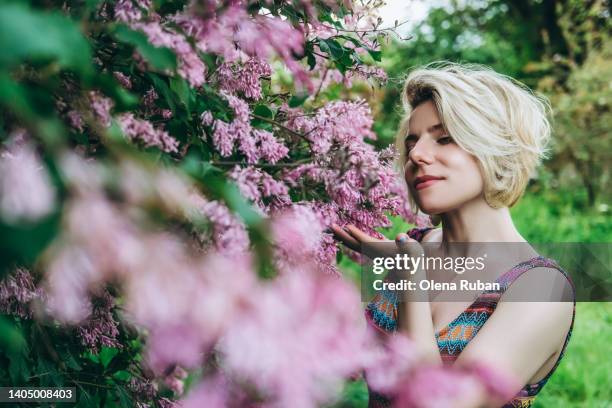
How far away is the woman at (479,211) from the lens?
1566mm

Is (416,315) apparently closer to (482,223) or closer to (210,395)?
(482,223)

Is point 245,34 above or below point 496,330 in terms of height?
above

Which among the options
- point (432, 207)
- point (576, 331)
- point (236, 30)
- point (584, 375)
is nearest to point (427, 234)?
point (432, 207)

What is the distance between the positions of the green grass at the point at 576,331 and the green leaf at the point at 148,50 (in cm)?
63

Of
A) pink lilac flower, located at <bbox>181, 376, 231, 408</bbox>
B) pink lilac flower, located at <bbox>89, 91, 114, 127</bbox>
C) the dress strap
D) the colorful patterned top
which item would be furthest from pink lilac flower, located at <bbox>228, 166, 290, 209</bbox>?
the dress strap

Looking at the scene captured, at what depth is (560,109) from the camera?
8.46 m

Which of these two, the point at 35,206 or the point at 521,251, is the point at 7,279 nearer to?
the point at 35,206

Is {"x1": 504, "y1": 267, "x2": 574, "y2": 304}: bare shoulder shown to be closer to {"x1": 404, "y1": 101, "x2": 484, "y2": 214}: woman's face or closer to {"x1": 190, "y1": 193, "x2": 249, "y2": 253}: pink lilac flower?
{"x1": 404, "y1": 101, "x2": 484, "y2": 214}: woman's face

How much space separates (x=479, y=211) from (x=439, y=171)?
232mm

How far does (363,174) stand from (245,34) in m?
0.41

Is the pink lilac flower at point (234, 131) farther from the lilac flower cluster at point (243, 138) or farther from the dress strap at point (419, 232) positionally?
the dress strap at point (419, 232)

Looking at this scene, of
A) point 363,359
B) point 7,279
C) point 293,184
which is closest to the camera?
point 363,359

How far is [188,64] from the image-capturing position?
3.34ft

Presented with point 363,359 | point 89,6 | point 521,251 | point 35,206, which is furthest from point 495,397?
point 521,251
